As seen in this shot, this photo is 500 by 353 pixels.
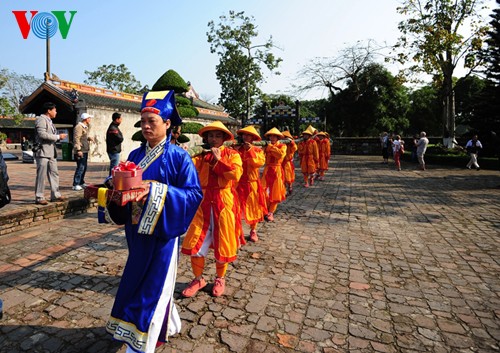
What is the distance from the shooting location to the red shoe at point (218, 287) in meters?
3.23

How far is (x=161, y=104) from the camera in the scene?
2230mm

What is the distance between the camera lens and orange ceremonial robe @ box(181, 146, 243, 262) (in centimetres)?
319

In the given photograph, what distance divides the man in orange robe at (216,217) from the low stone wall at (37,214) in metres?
3.75

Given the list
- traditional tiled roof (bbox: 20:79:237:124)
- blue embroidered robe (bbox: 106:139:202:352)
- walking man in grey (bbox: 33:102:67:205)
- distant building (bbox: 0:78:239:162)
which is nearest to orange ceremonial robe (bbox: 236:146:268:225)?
blue embroidered robe (bbox: 106:139:202:352)

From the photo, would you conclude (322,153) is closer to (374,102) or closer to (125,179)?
(125,179)

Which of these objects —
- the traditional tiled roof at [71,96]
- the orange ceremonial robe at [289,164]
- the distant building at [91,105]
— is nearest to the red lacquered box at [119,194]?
the orange ceremonial robe at [289,164]

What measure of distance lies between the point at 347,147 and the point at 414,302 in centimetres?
2943

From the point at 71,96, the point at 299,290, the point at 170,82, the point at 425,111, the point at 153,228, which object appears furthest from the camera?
the point at 425,111

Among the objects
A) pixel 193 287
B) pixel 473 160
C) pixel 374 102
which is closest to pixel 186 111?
pixel 193 287

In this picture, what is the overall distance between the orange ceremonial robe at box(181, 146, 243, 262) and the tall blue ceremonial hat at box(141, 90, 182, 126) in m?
0.99

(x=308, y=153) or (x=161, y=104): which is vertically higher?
(x=161, y=104)

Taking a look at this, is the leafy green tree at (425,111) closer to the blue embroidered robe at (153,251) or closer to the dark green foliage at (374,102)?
the dark green foliage at (374,102)

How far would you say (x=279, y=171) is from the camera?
6281 mm

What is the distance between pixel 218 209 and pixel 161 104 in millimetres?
1403
